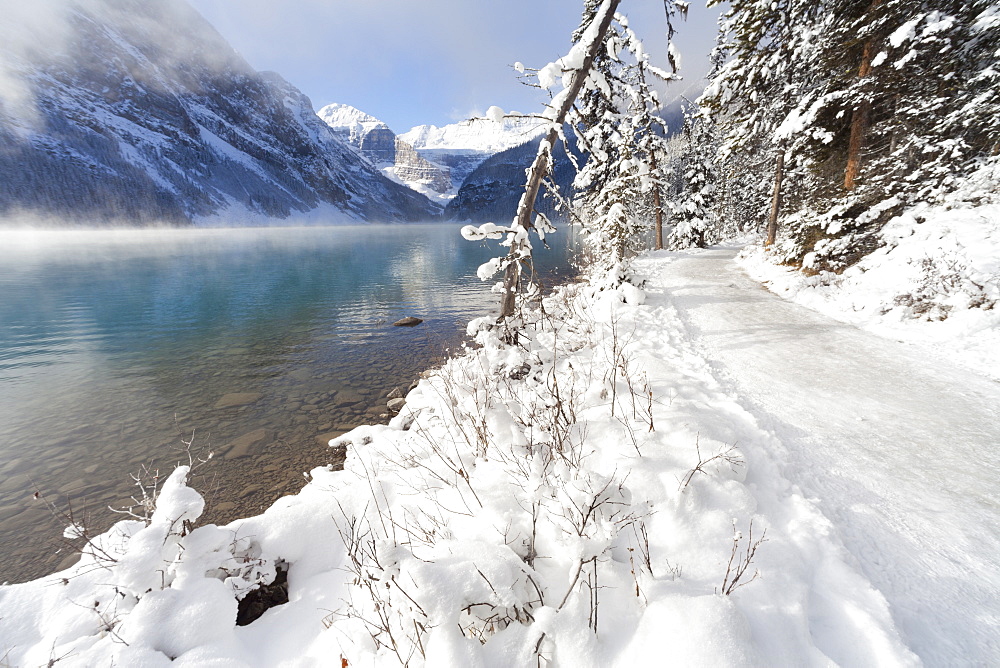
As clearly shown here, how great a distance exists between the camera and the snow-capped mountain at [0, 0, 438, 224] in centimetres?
10956

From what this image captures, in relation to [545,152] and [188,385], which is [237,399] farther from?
[545,152]

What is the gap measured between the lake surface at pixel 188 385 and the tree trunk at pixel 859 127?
470 inches

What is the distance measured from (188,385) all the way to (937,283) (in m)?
16.0

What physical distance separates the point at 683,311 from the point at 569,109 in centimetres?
510

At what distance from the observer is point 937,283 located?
6125mm

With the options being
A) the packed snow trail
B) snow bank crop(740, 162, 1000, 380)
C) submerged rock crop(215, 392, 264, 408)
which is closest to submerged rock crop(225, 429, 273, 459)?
submerged rock crop(215, 392, 264, 408)

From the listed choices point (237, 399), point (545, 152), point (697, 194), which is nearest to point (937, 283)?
point (545, 152)

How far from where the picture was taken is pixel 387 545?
2211 mm

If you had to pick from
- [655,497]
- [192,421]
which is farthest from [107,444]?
[655,497]

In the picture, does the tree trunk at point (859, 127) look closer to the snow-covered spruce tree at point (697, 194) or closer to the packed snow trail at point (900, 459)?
the packed snow trail at point (900, 459)

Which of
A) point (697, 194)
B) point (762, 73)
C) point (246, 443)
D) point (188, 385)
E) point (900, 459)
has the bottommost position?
point (246, 443)

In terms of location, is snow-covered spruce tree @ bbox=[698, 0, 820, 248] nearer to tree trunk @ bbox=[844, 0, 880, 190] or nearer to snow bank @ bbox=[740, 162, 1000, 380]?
tree trunk @ bbox=[844, 0, 880, 190]

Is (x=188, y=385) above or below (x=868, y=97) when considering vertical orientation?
below

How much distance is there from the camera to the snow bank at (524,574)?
187cm
